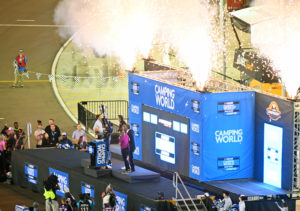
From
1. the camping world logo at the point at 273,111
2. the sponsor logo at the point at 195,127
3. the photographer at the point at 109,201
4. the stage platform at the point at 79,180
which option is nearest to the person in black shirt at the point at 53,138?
the stage platform at the point at 79,180

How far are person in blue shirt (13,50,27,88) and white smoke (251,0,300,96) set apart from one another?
40.6 ft

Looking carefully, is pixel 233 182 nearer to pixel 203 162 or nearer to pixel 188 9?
pixel 203 162

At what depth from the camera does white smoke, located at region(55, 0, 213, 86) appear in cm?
2583

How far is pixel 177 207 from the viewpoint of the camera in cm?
2016

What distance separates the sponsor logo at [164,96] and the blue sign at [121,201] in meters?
3.61

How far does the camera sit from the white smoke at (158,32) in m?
25.8

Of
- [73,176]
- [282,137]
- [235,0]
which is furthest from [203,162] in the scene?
[235,0]

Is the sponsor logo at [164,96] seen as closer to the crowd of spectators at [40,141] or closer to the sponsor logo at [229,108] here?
the sponsor logo at [229,108]

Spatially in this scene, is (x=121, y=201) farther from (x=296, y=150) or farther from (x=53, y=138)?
(x=53, y=138)

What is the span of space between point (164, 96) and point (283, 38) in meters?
4.29

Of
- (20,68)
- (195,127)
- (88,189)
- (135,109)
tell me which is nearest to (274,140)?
(195,127)

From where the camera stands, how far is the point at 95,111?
3453 centimetres

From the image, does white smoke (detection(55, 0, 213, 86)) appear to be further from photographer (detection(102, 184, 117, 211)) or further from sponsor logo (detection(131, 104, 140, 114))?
photographer (detection(102, 184, 117, 211))

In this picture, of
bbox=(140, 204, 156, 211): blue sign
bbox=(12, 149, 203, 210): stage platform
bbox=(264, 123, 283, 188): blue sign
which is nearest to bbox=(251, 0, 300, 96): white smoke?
bbox=(264, 123, 283, 188): blue sign
